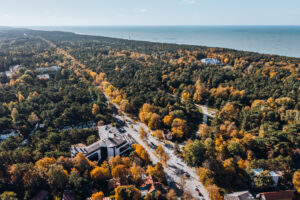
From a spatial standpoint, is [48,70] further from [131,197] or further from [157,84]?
[131,197]

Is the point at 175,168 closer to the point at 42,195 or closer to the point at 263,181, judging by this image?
the point at 263,181

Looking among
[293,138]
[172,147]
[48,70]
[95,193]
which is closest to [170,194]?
[95,193]

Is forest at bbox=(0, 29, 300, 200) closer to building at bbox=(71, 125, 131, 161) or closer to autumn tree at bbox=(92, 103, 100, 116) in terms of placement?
autumn tree at bbox=(92, 103, 100, 116)

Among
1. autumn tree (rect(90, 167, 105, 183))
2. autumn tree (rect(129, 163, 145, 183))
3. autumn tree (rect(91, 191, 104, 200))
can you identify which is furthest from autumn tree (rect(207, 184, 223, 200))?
autumn tree (rect(90, 167, 105, 183))

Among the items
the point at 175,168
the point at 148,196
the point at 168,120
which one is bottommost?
the point at 175,168

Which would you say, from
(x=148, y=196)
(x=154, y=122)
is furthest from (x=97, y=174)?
(x=154, y=122)

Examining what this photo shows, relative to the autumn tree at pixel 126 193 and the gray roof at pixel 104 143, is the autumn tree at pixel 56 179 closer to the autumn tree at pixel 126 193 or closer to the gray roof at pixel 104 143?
the gray roof at pixel 104 143
